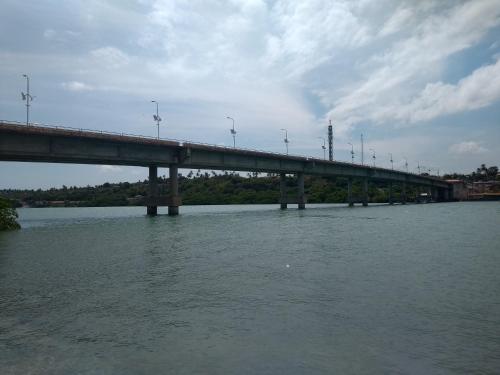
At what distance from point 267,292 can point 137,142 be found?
64.5 meters

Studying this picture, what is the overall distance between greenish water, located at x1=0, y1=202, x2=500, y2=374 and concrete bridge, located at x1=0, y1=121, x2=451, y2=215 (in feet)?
134

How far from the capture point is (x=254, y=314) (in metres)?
14.9

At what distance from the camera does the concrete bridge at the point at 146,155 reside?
209ft

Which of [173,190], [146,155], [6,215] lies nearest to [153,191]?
[173,190]

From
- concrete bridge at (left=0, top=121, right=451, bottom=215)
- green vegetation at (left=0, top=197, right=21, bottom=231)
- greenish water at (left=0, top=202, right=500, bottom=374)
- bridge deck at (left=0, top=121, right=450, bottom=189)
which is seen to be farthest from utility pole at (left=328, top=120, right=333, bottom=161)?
greenish water at (left=0, top=202, right=500, bottom=374)

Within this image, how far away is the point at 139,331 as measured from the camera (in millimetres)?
13180

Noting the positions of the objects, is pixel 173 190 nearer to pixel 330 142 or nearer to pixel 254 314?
pixel 254 314

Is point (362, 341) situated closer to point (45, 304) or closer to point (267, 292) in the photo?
point (267, 292)

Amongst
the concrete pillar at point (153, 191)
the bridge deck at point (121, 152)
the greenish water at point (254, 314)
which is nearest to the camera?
the greenish water at point (254, 314)

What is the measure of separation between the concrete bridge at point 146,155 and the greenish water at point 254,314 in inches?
1604

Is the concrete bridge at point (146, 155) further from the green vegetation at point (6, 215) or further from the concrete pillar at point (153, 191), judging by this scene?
the green vegetation at point (6, 215)

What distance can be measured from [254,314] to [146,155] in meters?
71.4

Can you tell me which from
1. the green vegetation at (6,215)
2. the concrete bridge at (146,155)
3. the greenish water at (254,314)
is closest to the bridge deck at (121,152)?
the concrete bridge at (146,155)

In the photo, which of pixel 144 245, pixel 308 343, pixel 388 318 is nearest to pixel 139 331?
pixel 308 343
